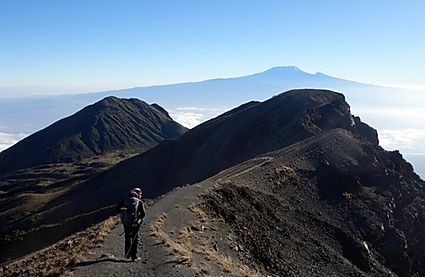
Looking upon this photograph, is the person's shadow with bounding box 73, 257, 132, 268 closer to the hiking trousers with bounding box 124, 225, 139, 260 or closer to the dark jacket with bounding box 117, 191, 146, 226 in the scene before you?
the hiking trousers with bounding box 124, 225, 139, 260

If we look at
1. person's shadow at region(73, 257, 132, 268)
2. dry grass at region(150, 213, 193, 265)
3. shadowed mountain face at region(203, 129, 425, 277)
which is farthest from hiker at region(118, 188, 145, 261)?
shadowed mountain face at region(203, 129, 425, 277)

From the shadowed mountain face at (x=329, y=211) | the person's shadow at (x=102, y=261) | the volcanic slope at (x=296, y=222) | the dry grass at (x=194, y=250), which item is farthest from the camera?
the shadowed mountain face at (x=329, y=211)

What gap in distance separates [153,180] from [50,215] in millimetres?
17018

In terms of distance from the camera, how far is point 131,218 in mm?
17156

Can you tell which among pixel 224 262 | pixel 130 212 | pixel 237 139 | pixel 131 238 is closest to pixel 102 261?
pixel 131 238

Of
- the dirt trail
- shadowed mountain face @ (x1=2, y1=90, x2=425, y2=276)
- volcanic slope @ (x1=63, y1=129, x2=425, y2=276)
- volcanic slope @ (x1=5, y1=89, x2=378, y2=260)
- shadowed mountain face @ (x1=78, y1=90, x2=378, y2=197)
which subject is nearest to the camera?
the dirt trail

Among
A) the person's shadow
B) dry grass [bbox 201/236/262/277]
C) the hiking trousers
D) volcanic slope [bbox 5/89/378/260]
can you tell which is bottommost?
volcanic slope [bbox 5/89/378/260]

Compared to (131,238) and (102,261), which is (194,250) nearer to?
(131,238)

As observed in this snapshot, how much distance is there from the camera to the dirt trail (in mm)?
16625

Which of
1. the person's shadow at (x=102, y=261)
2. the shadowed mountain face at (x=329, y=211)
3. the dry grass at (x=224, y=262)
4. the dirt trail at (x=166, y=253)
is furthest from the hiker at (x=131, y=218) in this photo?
the shadowed mountain face at (x=329, y=211)

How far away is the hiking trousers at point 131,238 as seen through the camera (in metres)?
17.2

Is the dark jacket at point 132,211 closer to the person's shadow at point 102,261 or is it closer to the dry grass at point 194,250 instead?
the person's shadow at point 102,261

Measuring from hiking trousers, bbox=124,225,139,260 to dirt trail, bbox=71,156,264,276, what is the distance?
30 cm

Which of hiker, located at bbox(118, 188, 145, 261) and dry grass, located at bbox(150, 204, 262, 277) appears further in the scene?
dry grass, located at bbox(150, 204, 262, 277)
